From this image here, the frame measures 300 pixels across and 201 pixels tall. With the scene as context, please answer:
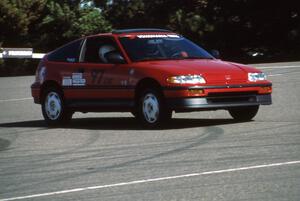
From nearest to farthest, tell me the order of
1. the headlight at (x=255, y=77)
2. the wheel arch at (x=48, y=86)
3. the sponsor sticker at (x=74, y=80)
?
the headlight at (x=255, y=77) < the sponsor sticker at (x=74, y=80) < the wheel arch at (x=48, y=86)

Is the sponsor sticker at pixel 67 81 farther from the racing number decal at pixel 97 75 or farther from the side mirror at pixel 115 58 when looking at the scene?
the side mirror at pixel 115 58

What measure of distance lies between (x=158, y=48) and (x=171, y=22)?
3146cm

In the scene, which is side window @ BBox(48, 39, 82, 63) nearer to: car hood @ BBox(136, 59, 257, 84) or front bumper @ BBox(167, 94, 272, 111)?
car hood @ BBox(136, 59, 257, 84)

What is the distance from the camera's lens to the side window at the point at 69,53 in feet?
49.1

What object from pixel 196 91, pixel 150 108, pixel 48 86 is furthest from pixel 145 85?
pixel 48 86

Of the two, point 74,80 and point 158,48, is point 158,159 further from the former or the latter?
point 74,80

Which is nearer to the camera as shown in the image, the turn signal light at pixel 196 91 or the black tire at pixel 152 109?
the turn signal light at pixel 196 91

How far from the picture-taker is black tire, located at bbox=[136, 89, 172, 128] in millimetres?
13000

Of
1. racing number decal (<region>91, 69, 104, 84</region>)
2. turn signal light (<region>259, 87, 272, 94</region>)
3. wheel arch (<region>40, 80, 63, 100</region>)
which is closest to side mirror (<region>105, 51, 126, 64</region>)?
racing number decal (<region>91, 69, 104, 84</region>)

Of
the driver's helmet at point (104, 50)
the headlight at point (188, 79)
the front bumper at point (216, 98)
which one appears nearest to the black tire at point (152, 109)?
the front bumper at point (216, 98)

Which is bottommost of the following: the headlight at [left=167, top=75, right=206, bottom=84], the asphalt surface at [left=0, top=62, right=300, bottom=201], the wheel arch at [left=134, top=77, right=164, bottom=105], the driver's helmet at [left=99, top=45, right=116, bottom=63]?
the asphalt surface at [left=0, top=62, right=300, bottom=201]

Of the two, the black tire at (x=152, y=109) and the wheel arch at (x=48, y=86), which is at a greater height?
the wheel arch at (x=48, y=86)

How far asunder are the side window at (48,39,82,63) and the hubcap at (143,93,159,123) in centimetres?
215

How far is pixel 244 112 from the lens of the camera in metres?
13.9
